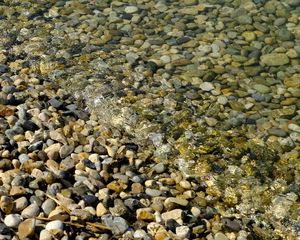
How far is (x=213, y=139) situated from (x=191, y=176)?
22.5 inches

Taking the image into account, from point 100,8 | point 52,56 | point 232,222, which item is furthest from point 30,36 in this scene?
point 232,222

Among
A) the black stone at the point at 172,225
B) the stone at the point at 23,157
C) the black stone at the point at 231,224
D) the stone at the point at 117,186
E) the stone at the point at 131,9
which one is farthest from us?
the stone at the point at 131,9

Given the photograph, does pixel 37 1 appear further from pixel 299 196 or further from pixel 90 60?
pixel 299 196

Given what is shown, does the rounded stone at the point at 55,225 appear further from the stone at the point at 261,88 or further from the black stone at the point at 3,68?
the stone at the point at 261,88

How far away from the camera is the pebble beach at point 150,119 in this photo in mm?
4027

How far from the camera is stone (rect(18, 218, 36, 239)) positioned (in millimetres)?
3641

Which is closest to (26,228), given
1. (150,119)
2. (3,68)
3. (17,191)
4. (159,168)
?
(17,191)

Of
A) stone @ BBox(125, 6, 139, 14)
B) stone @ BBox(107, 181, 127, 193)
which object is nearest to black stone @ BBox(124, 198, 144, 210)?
stone @ BBox(107, 181, 127, 193)

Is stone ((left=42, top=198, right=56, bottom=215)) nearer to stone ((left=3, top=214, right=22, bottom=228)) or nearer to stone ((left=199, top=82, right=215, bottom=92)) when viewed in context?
stone ((left=3, top=214, right=22, bottom=228))

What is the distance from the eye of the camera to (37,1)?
7254mm

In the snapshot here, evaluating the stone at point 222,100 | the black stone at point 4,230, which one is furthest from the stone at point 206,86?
the black stone at point 4,230

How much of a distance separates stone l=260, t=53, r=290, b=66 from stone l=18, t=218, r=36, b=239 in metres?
3.52

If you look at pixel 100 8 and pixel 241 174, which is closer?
pixel 241 174

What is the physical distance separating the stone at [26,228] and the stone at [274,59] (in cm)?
352
